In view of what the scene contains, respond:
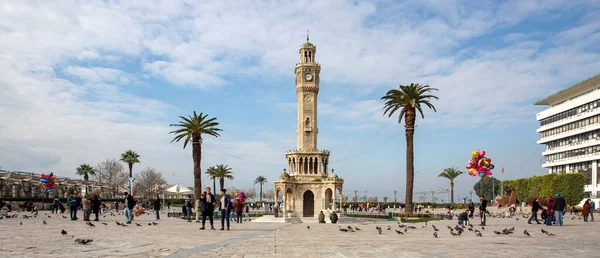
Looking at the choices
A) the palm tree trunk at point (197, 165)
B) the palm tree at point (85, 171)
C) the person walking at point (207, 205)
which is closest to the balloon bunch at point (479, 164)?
the palm tree trunk at point (197, 165)

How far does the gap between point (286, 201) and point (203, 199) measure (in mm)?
34541

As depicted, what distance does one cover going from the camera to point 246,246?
535 inches

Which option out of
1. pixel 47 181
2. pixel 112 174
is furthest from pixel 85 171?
pixel 47 181

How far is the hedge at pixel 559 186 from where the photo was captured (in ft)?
225

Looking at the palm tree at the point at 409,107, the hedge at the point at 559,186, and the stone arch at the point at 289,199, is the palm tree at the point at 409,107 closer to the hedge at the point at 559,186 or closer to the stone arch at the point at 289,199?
the stone arch at the point at 289,199

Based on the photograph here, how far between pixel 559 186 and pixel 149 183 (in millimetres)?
81109

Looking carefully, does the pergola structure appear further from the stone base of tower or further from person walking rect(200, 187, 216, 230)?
person walking rect(200, 187, 216, 230)

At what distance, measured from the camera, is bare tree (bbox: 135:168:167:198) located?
11003 centimetres

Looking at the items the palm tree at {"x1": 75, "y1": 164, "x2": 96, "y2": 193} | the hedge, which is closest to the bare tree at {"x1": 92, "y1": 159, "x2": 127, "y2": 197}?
the palm tree at {"x1": 75, "y1": 164, "x2": 96, "y2": 193}

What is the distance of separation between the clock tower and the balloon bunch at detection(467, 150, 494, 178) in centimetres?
1770

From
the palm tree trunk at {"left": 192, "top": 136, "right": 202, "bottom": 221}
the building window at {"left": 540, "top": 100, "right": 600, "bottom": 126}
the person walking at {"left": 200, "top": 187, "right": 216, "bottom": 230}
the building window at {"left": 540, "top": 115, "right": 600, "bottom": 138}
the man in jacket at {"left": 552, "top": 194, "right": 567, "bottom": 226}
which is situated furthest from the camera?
the building window at {"left": 540, "top": 115, "right": 600, "bottom": 138}

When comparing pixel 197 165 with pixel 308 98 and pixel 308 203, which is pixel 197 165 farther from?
pixel 308 98

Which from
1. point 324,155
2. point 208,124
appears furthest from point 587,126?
point 208,124

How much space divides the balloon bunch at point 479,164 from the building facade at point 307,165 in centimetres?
1446
